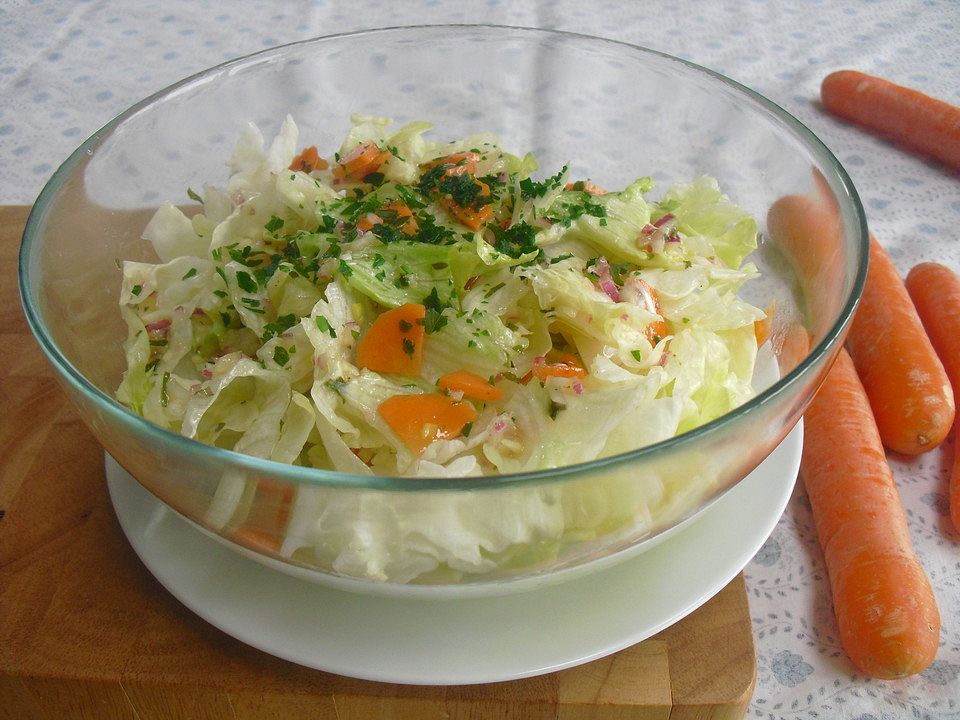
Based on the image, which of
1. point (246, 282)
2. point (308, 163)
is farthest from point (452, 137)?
point (246, 282)

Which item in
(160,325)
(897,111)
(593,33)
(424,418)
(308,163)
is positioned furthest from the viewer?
(593,33)

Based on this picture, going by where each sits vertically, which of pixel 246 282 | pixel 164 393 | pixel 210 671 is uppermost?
pixel 246 282

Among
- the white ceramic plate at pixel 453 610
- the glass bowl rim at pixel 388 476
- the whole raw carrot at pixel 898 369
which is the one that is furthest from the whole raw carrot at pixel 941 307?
the white ceramic plate at pixel 453 610

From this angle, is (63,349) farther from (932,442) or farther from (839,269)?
(932,442)

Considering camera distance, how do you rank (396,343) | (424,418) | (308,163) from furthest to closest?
(308,163) → (396,343) → (424,418)

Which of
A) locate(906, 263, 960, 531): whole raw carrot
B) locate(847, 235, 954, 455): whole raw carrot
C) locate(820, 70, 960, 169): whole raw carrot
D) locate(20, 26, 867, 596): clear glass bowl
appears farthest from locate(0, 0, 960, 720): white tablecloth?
locate(20, 26, 867, 596): clear glass bowl

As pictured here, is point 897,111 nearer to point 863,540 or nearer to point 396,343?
point 863,540

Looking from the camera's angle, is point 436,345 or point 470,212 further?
point 470,212

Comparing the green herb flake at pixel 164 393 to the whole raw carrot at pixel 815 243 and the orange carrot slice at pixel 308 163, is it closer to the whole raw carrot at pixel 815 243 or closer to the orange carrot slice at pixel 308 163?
the orange carrot slice at pixel 308 163
